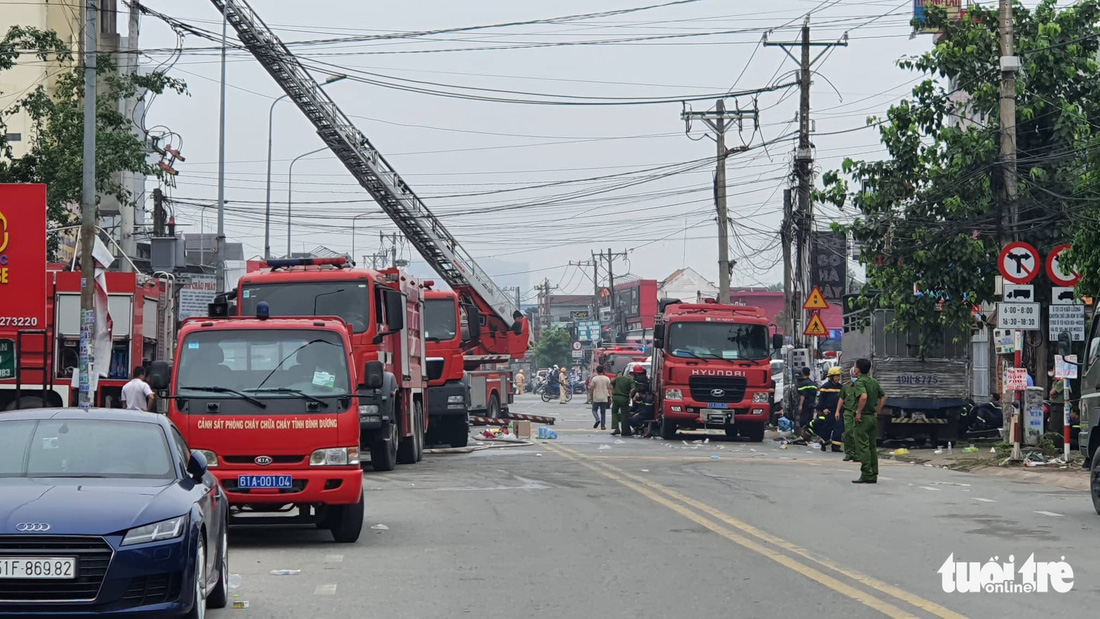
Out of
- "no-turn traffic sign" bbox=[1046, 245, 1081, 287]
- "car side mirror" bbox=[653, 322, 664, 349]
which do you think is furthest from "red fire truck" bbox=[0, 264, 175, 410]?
"no-turn traffic sign" bbox=[1046, 245, 1081, 287]

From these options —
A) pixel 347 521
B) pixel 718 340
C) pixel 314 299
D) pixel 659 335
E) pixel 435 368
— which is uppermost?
pixel 314 299

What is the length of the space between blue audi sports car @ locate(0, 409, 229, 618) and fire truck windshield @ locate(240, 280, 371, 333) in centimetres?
1227

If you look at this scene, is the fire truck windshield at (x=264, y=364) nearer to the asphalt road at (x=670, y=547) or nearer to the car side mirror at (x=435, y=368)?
the asphalt road at (x=670, y=547)

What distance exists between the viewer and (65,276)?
25.1 m

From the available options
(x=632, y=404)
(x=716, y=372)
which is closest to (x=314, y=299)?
(x=716, y=372)

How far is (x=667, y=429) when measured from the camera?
112 feet

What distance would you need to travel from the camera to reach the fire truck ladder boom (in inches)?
1467

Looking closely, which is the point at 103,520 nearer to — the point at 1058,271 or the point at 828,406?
the point at 1058,271

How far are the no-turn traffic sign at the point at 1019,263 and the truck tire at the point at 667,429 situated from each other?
1164 cm

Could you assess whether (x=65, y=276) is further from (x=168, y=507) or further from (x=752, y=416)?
(x=168, y=507)

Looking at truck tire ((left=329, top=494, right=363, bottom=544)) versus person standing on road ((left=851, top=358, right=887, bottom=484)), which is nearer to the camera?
truck tire ((left=329, top=494, right=363, bottom=544))

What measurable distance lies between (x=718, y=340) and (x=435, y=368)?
7.78 metres

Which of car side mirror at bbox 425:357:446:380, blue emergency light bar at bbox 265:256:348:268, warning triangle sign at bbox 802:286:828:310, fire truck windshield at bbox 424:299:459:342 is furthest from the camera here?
warning triangle sign at bbox 802:286:828:310

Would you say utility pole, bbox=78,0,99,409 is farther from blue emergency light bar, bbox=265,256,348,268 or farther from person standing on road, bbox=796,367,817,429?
person standing on road, bbox=796,367,817,429
